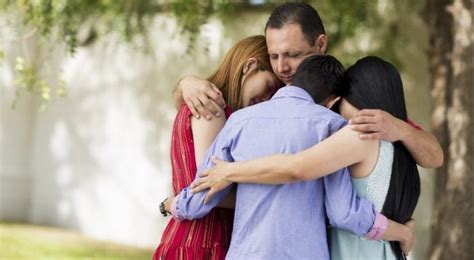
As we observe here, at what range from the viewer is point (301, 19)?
3078mm

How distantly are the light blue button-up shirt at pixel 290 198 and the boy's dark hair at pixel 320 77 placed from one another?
41 millimetres

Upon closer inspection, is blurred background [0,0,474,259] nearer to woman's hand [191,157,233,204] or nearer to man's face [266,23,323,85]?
man's face [266,23,323,85]

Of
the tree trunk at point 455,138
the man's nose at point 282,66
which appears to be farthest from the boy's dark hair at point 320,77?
the tree trunk at point 455,138

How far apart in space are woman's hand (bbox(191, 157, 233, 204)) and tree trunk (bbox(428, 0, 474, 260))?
4.17 m

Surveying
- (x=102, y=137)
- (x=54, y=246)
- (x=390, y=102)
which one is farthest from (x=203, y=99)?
(x=102, y=137)

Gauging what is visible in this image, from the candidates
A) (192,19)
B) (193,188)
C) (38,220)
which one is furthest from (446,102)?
(38,220)

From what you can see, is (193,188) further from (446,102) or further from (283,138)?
(446,102)

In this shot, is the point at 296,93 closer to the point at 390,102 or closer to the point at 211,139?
the point at 390,102

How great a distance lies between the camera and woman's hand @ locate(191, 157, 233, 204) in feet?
9.01

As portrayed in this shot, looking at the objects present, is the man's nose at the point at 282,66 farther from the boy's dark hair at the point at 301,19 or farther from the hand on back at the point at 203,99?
the hand on back at the point at 203,99

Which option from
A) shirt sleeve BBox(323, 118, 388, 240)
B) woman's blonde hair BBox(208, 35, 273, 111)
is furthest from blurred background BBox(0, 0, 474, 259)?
shirt sleeve BBox(323, 118, 388, 240)

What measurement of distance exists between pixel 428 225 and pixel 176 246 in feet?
18.3

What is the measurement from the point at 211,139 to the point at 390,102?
0.67 meters

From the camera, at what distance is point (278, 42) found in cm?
305
